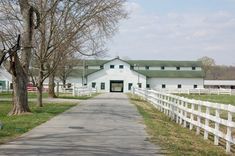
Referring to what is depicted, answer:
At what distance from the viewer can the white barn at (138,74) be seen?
94.7 meters

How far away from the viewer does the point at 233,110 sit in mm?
11383

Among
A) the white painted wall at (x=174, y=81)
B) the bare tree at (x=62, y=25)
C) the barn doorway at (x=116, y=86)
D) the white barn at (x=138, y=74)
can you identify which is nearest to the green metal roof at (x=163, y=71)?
the white barn at (x=138, y=74)

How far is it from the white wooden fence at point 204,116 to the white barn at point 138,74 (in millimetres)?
66689

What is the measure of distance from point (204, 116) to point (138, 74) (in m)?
81.4

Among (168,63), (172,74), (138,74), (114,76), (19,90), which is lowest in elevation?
(19,90)

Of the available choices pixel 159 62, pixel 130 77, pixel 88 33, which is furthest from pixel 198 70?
pixel 88 33

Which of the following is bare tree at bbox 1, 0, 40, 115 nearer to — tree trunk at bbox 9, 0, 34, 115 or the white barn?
tree trunk at bbox 9, 0, 34, 115

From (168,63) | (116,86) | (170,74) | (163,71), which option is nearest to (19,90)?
(170,74)

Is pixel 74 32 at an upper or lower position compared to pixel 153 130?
upper

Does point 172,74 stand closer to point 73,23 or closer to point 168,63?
point 168,63

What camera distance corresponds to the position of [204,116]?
14625mm

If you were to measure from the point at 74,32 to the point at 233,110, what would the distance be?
1841 centimetres

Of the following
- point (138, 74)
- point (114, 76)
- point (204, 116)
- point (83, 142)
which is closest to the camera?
point (83, 142)

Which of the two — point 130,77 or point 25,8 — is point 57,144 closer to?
point 25,8
